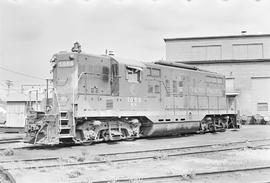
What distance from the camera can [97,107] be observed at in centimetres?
1360

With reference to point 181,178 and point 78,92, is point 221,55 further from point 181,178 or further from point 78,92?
point 181,178

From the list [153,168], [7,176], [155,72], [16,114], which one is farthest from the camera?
[16,114]

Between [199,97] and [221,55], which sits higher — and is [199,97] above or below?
below

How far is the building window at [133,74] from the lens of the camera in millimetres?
15008

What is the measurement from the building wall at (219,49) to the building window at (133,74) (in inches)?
904

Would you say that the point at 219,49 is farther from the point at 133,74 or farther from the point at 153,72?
the point at 133,74

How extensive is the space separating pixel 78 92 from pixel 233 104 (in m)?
13.4

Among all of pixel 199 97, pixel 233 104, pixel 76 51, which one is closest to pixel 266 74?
pixel 233 104

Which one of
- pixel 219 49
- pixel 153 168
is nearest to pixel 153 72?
pixel 153 168

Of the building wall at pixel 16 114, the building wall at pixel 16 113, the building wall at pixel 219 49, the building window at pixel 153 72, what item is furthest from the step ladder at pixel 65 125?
the building wall at pixel 219 49

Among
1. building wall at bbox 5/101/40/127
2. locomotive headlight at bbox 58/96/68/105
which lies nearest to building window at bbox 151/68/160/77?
locomotive headlight at bbox 58/96/68/105

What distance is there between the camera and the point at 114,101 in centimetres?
1427

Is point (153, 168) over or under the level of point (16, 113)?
under

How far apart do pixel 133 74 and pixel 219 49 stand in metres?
24.7
